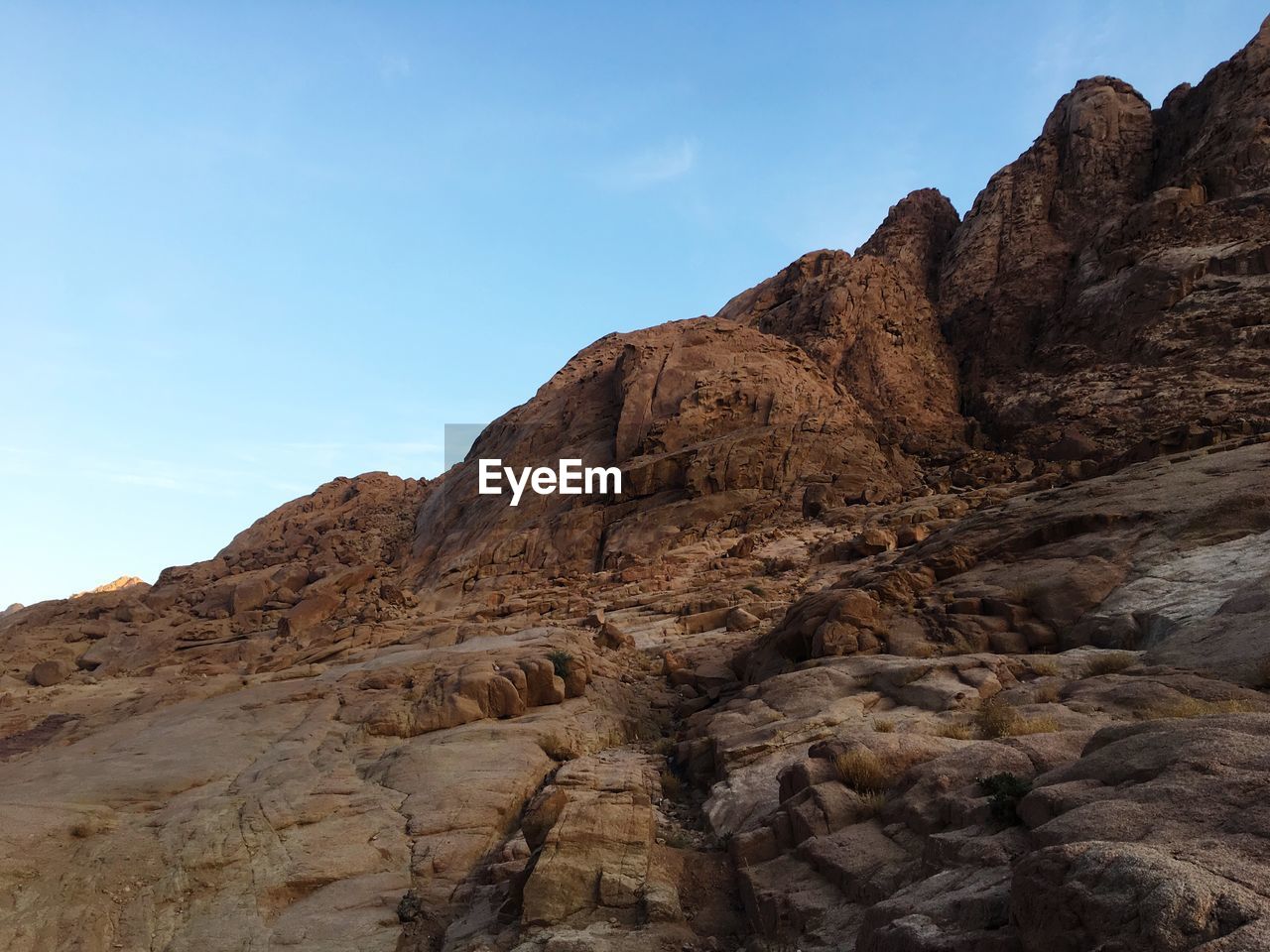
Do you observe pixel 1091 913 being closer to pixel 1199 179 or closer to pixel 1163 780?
pixel 1163 780

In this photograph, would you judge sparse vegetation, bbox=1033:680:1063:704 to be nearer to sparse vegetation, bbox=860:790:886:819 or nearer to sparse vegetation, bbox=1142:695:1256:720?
sparse vegetation, bbox=1142:695:1256:720

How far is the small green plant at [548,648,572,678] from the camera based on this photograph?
51.9 feet

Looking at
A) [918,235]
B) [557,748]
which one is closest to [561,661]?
[557,748]

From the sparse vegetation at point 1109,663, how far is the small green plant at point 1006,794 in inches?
178

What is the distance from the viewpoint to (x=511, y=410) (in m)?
47.5

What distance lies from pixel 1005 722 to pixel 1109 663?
247 cm

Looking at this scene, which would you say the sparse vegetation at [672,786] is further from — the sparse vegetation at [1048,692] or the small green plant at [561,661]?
the small green plant at [561,661]

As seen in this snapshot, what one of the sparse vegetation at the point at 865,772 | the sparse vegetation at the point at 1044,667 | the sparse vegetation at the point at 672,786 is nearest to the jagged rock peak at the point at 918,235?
the sparse vegetation at the point at 1044,667

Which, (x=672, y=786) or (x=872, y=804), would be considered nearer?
(x=872, y=804)

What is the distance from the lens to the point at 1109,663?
33.9ft

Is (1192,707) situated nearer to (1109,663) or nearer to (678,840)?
(1109,663)

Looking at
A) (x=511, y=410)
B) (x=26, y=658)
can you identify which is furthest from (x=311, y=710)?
(x=511, y=410)

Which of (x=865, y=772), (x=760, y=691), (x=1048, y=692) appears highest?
(x=1048, y=692)

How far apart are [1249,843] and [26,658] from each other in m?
37.9
